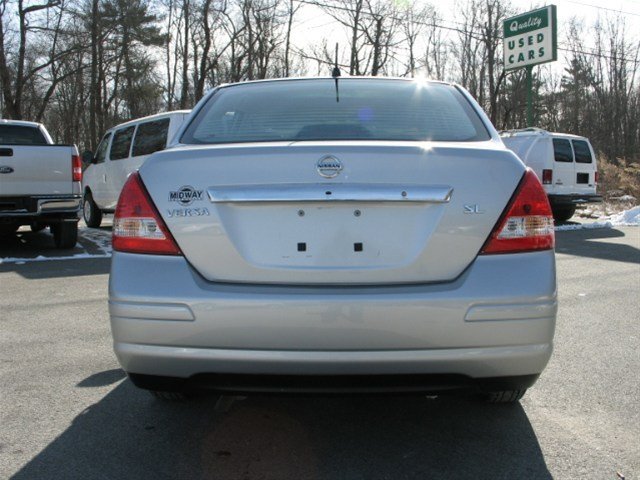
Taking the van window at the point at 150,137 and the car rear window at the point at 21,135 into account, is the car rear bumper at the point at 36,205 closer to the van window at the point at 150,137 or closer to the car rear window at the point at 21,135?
the car rear window at the point at 21,135

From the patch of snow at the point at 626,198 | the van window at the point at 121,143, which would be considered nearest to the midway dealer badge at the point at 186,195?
the van window at the point at 121,143

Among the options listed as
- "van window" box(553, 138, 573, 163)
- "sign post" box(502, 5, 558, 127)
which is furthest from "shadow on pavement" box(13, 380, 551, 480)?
"sign post" box(502, 5, 558, 127)

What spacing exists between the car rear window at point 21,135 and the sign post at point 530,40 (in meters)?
13.5

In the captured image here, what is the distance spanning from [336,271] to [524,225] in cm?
77

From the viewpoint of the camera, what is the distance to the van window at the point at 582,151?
45.4ft

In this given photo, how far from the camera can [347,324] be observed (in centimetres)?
216

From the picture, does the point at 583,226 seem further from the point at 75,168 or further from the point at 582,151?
the point at 75,168

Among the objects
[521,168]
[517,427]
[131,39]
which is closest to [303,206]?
[521,168]

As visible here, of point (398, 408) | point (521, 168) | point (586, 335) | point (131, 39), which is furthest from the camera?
point (131, 39)

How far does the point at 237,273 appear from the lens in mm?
2256

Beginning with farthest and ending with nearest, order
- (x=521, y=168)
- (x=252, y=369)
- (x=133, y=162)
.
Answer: (x=133, y=162), (x=521, y=168), (x=252, y=369)

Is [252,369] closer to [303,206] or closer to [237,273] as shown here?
[237,273]

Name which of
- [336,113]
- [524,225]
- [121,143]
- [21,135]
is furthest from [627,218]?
[524,225]

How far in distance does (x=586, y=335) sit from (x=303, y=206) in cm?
321
